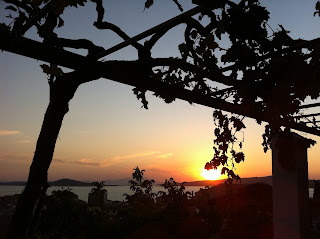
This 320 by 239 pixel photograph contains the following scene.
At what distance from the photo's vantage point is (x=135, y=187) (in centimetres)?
1044

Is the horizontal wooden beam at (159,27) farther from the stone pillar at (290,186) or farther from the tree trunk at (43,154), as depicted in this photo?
the stone pillar at (290,186)

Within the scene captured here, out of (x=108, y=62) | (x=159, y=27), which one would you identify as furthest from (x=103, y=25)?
(x=159, y=27)

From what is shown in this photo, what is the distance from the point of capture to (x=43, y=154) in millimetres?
2916

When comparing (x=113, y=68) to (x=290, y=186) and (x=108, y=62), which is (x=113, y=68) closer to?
(x=108, y=62)

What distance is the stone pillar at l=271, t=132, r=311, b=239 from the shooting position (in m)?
4.86

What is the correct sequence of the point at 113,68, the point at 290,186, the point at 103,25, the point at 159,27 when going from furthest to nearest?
1. the point at 290,186
2. the point at 103,25
3. the point at 113,68
4. the point at 159,27

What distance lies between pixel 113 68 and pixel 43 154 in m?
1.03

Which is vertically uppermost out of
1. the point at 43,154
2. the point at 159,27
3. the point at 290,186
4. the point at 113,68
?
the point at 159,27

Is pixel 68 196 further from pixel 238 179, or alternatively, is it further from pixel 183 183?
pixel 183 183

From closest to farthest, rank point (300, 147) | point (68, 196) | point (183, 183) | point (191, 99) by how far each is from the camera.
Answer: point (191, 99)
point (300, 147)
point (68, 196)
point (183, 183)

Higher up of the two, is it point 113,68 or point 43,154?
point 113,68

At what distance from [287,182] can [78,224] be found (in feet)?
13.1

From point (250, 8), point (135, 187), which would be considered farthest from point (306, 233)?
point (135, 187)

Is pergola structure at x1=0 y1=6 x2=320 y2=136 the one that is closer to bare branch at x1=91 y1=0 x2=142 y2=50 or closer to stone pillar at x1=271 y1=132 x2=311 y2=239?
bare branch at x1=91 y1=0 x2=142 y2=50
